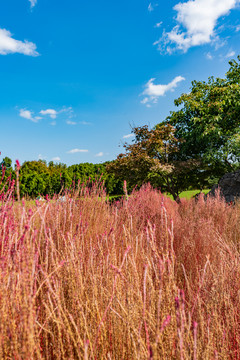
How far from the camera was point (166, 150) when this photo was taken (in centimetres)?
1251

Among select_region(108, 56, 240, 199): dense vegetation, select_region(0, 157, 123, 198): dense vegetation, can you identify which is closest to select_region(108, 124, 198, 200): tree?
select_region(108, 56, 240, 199): dense vegetation

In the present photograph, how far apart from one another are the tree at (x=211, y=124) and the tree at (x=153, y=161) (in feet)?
2.43

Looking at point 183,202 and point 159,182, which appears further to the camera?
point 159,182

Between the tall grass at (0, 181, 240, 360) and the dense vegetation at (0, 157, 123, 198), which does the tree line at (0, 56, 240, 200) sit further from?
the tall grass at (0, 181, 240, 360)

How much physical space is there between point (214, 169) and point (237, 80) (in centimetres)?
552

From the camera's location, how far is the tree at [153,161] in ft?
37.7

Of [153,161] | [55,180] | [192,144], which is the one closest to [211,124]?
[192,144]

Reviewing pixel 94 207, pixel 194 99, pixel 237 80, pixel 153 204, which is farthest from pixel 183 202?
pixel 237 80

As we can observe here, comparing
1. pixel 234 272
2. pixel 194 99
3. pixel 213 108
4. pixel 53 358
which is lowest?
pixel 53 358

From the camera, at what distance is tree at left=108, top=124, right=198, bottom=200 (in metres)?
11.5

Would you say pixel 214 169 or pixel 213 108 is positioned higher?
pixel 213 108

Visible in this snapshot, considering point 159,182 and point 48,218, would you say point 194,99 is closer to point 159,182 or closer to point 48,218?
point 159,182

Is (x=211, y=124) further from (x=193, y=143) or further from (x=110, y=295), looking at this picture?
(x=110, y=295)

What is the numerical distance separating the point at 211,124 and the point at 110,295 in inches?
469
